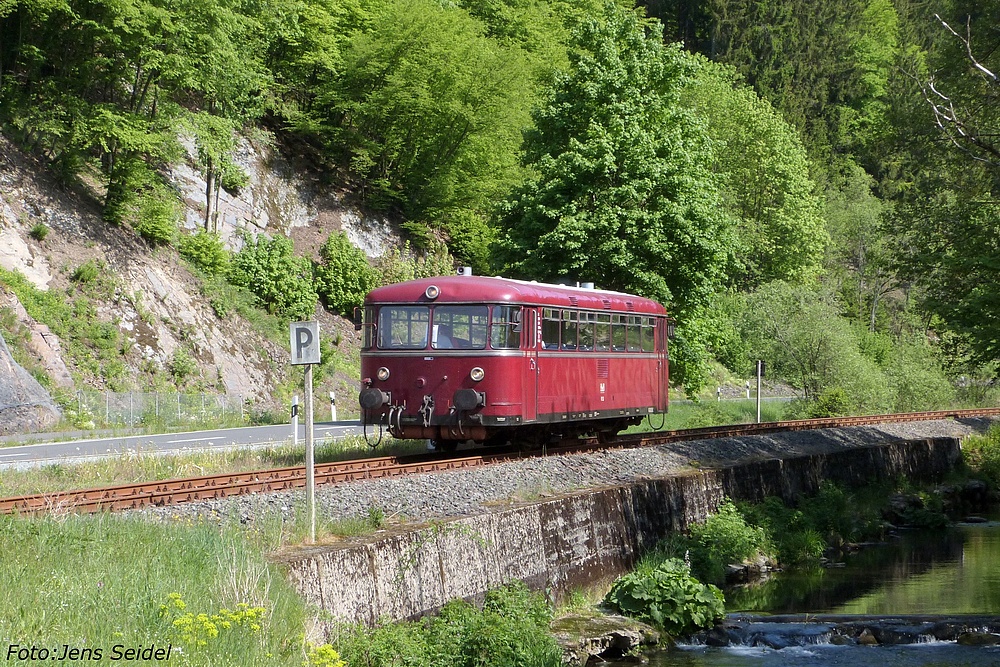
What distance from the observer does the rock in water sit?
24172 millimetres

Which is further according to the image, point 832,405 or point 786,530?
point 832,405

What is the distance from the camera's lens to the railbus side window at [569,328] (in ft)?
65.3

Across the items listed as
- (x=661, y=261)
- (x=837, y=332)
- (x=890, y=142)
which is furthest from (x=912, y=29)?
(x=890, y=142)

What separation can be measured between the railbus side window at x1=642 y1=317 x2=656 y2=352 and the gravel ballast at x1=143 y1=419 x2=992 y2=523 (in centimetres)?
225

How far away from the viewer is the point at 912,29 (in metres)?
80.4

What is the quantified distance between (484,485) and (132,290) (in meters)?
18.2

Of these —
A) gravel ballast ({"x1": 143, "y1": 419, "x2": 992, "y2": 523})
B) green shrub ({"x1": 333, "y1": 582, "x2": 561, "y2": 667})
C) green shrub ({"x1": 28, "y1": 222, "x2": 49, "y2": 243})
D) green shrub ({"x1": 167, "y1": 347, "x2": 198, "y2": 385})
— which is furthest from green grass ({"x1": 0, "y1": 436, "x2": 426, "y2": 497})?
green shrub ({"x1": 28, "y1": 222, "x2": 49, "y2": 243})

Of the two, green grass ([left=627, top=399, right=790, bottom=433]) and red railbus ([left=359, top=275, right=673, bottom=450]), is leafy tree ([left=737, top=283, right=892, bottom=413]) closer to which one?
green grass ([left=627, top=399, right=790, bottom=433])

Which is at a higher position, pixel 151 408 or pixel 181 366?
pixel 181 366

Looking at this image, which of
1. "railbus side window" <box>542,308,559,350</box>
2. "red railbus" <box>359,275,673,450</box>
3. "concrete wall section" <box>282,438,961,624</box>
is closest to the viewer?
"concrete wall section" <box>282,438,961,624</box>

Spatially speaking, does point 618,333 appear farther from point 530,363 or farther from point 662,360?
point 530,363

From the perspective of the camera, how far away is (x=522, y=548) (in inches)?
542

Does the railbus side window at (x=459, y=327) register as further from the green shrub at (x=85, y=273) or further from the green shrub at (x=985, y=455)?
the green shrub at (x=985, y=455)

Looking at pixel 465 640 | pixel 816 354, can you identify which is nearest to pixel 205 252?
pixel 816 354
